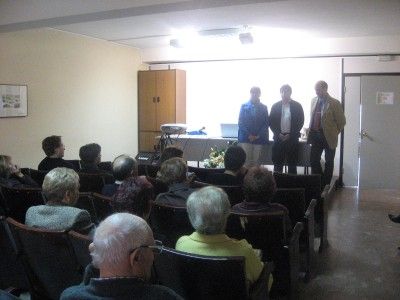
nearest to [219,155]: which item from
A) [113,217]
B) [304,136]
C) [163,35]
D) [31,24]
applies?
[304,136]

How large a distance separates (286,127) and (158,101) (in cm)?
321

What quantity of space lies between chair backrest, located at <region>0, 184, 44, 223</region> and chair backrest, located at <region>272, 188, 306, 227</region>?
1.75 meters

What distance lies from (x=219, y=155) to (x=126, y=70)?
3225 millimetres

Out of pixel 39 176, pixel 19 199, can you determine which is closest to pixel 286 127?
pixel 39 176

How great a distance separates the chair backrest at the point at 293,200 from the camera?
3244 millimetres

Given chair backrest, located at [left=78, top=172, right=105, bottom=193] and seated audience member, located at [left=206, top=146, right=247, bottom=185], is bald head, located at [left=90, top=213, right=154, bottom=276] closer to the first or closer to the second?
seated audience member, located at [left=206, top=146, right=247, bottom=185]

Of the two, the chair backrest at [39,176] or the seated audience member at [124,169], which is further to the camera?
the chair backrest at [39,176]

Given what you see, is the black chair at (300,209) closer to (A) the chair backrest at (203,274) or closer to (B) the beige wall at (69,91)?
(A) the chair backrest at (203,274)

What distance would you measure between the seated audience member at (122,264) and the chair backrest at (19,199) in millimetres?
2013

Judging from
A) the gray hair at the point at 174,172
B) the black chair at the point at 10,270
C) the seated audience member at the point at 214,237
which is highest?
the gray hair at the point at 174,172

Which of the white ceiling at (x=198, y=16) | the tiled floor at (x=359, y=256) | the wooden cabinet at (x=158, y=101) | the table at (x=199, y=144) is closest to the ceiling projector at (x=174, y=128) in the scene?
the table at (x=199, y=144)

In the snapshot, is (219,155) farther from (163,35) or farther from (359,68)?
(359,68)

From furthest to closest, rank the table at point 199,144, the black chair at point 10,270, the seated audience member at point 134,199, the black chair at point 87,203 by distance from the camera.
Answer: the table at point 199,144 < the black chair at point 87,203 < the black chair at point 10,270 < the seated audience member at point 134,199

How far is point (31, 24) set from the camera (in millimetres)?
5219
